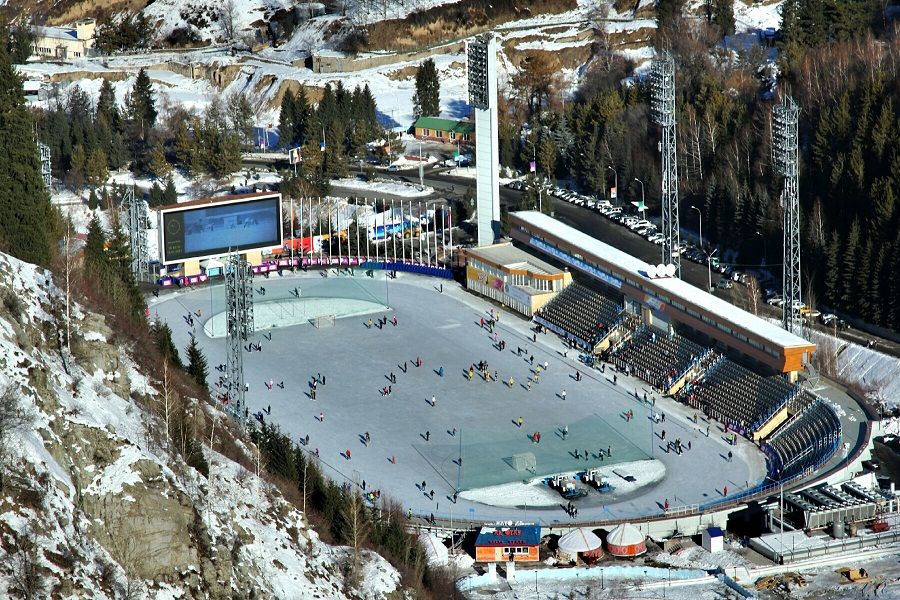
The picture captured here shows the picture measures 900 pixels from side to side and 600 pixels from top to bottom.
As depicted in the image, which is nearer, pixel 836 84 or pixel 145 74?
pixel 836 84

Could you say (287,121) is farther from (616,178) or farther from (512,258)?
(512,258)

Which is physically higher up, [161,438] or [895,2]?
[895,2]

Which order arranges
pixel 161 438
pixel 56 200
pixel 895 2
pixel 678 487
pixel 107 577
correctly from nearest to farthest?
1. pixel 107 577
2. pixel 161 438
3. pixel 678 487
4. pixel 56 200
5. pixel 895 2

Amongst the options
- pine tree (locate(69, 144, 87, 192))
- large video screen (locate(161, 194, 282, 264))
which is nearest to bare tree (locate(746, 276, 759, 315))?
large video screen (locate(161, 194, 282, 264))

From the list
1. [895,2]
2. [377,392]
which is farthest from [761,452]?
[895,2]

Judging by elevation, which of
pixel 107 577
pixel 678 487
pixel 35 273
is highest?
pixel 35 273

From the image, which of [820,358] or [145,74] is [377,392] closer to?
[820,358]

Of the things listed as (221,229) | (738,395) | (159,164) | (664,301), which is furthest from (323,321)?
(159,164)
